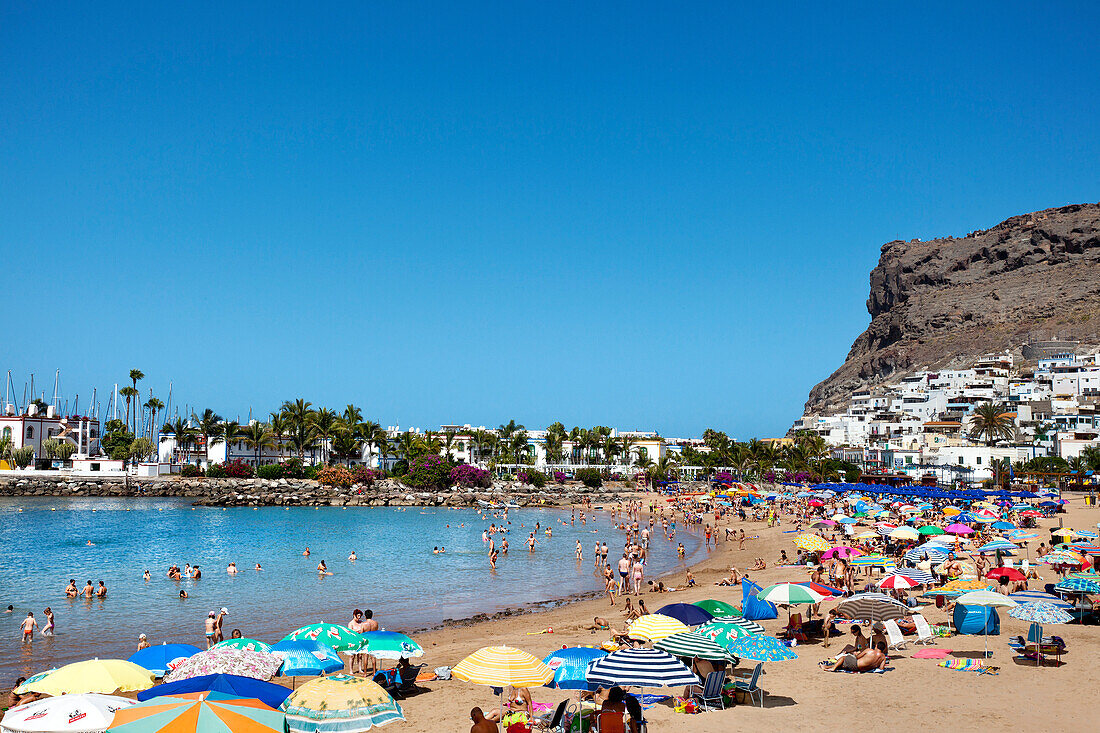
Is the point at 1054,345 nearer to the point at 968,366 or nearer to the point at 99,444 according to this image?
the point at 968,366

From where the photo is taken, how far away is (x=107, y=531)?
47406 millimetres

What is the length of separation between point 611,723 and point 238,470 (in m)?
82.3

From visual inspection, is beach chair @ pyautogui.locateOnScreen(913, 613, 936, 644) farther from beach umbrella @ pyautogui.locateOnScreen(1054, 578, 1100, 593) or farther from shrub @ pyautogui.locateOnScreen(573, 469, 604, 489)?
shrub @ pyautogui.locateOnScreen(573, 469, 604, 489)

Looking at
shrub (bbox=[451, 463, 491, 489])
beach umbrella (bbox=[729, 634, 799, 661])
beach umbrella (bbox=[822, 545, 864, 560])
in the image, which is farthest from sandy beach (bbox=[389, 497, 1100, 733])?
shrub (bbox=[451, 463, 491, 489])

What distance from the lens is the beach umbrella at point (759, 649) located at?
11.1 m

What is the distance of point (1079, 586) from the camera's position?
16.7m

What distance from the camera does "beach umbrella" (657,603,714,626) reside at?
1402cm

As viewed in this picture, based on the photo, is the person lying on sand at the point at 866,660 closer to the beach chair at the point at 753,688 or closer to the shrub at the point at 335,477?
the beach chair at the point at 753,688

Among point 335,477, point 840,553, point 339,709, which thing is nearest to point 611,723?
point 339,709

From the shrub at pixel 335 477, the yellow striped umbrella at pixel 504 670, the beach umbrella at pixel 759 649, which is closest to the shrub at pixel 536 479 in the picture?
the shrub at pixel 335 477

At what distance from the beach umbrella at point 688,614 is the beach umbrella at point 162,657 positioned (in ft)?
25.8

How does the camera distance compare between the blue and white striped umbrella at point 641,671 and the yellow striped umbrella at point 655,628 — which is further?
the yellow striped umbrella at point 655,628

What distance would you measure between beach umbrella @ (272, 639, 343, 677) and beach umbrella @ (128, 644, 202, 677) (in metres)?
1.44

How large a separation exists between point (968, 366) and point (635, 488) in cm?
8725
